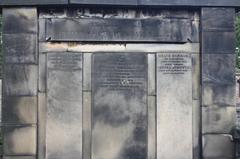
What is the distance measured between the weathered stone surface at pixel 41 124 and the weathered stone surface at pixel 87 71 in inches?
30.5

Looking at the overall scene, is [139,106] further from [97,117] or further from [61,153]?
[61,153]

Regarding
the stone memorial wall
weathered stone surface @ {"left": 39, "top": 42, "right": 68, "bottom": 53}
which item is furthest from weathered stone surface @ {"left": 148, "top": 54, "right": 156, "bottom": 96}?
weathered stone surface @ {"left": 39, "top": 42, "right": 68, "bottom": 53}

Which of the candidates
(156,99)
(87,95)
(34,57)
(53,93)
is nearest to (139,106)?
(156,99)

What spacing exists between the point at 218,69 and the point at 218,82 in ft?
0.80

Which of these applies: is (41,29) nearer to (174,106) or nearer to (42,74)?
(42,74)

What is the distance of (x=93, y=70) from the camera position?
855cm

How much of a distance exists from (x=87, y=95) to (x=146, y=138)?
1322mm

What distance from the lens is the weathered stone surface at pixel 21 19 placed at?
8.53 meters


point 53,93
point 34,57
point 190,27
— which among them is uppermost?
point 190,27

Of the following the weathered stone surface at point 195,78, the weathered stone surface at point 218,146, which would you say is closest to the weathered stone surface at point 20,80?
the weathered stone surface at point 195,78

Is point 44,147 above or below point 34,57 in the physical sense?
below

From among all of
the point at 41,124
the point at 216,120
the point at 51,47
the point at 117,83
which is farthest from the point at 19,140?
the point at 216,120

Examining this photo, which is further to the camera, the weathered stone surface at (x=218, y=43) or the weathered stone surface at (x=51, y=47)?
the weathered stone surface at (x=218, y=43)

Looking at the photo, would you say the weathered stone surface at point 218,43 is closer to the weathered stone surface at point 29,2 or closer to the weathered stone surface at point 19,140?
the weathered stone surface at point 29,2
